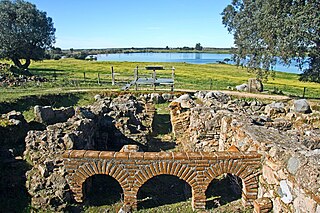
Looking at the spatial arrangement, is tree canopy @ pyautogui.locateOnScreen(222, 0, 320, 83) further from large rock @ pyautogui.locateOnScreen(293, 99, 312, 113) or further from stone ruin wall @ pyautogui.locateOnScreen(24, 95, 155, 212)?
stone ruin wall @ pyautogui.locateOnScreen(24, 95, 155, 212)

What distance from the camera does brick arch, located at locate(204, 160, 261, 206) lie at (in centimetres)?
671

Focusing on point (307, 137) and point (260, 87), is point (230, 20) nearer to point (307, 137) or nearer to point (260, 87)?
point (260, 87)

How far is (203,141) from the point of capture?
10.9 meters

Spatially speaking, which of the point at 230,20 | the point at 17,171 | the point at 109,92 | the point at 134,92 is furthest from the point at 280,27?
the point at 230,20

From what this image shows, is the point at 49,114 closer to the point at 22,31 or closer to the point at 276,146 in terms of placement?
the point at 276,146

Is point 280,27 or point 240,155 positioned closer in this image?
point 240,155

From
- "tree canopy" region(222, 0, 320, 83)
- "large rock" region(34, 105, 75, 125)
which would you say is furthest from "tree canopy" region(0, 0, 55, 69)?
"tree canopy" region(222, 0, 320, 83)

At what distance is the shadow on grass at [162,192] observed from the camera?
7.21 meters

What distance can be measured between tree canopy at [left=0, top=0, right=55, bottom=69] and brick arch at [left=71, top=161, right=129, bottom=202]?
30698mm

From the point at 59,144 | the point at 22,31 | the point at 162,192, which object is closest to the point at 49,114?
the point at 59,144

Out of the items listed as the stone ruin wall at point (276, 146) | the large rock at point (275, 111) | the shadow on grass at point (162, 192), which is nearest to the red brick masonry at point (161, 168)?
the stone ruin wall at point (276, 146)

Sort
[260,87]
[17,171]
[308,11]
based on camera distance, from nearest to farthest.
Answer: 1. [17,171]
2. [308,11]
3. [260,87]

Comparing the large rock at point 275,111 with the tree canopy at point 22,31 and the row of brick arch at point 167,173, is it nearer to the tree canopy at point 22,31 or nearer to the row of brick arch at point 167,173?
the row of brick arch at point 167,173

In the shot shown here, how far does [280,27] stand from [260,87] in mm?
8356
